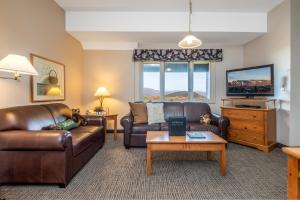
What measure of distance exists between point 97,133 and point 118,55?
259 cm

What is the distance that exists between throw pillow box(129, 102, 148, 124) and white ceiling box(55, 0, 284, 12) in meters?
2.03

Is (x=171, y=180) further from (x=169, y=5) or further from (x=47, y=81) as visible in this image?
(x=169, y=5)

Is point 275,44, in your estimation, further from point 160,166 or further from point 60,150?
point 60,150

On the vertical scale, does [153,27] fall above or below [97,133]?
above

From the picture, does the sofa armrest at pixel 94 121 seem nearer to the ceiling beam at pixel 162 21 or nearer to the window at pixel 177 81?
the ceiling beam at pixel 162 21

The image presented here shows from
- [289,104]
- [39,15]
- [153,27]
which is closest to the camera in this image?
[39,15]

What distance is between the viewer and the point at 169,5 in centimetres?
373

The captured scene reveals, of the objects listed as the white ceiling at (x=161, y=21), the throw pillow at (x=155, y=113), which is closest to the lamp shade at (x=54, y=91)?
the white ceiling at (x=161, y=21)

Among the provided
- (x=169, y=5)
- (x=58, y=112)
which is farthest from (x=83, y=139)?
(x=169, y=5)

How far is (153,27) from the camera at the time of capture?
4035 mm

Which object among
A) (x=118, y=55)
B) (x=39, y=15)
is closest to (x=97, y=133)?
(x=39, y=15)

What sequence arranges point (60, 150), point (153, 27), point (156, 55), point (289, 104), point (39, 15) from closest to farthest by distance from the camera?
point (60, 150)
point (39, 15)
point (289, 104)
point (153, 27)
point (156, 55)

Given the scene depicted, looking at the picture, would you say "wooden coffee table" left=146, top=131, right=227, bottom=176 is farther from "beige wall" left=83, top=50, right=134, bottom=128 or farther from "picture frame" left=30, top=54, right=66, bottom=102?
"beige wall" left=83, top=50, right=134, bottom=128

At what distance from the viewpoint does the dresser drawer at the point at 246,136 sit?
11.7 ft
